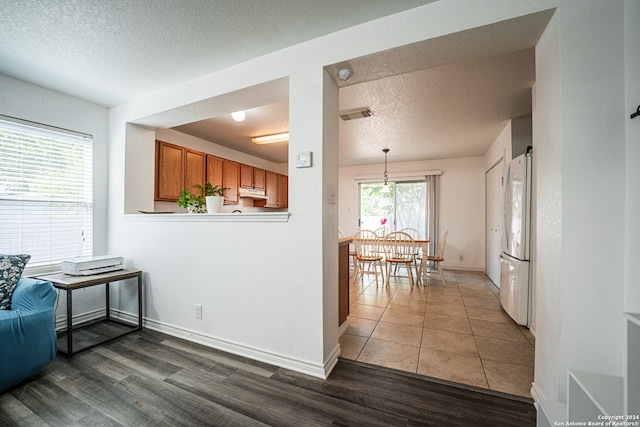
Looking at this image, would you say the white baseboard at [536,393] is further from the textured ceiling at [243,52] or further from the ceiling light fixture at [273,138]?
the ceiling light fixture at [273,138]

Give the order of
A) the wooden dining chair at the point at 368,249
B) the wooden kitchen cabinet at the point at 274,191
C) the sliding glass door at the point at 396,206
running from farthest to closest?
the sliding glass door at the point at 396,206 < the wooden kitchen cabinet at the point at 274,191 < the wooden dining chair at the point at 368,249

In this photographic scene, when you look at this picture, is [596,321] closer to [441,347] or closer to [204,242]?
[441,347]

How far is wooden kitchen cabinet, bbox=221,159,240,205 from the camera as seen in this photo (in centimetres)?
429

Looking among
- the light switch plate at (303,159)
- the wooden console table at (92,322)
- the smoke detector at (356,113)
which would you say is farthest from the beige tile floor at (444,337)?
the smoke detector at (356,113)

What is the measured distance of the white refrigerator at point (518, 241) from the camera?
2.53m

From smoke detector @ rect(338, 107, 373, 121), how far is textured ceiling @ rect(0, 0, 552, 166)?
91 millimetres

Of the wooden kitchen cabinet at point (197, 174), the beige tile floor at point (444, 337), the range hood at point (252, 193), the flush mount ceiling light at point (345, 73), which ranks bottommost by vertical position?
the beige tile floor at point (444, 337)

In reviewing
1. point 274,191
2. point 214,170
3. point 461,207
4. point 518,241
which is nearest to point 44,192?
point 214,170

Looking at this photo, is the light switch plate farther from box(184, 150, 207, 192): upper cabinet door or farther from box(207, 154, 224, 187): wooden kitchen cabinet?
box(207, 154, 224, 187): wooden kitchen cabinet

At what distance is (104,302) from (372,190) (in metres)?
5.32

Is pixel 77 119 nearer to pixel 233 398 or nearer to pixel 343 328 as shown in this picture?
pixel 233 398

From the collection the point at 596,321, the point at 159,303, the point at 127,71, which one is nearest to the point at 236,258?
the point at 159,303

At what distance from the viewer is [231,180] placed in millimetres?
4430

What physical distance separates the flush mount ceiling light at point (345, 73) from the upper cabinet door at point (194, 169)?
2.69 m
